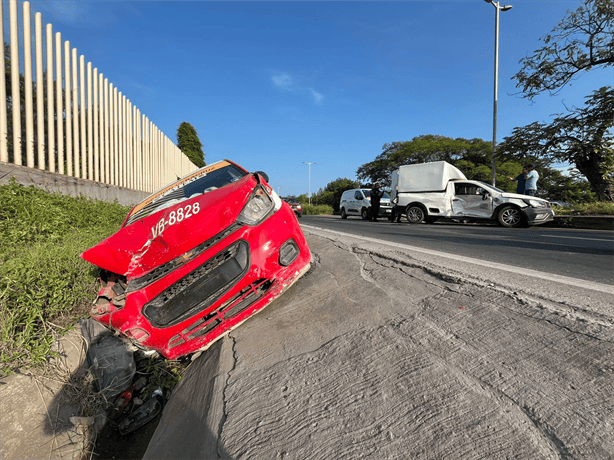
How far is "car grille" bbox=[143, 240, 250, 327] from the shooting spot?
6.79 ft

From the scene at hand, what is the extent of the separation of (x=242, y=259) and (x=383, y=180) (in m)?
44.5

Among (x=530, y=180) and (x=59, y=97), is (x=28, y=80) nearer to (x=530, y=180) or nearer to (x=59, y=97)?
(x=59, y=97)

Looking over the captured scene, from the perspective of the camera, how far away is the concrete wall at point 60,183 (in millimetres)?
4301

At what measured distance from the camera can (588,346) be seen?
130 cm

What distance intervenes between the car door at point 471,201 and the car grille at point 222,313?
10.7m

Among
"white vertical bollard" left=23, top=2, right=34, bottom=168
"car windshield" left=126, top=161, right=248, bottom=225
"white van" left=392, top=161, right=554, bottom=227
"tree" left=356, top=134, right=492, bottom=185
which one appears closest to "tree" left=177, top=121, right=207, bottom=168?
"tree" left=356, top=134, right=492, bottom=185

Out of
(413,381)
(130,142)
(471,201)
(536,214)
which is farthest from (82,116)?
(536,214)

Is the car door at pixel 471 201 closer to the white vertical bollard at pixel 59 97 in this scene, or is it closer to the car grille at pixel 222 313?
the car grille at pixel 222 313

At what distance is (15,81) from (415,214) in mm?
11984

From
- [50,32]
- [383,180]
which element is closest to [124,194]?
[50,32]

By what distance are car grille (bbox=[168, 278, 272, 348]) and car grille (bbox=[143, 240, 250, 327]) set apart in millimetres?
98

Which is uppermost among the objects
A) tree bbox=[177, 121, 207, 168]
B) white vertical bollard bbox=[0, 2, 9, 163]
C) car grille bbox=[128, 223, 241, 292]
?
tree bbox=[177, 121, 207, 168]

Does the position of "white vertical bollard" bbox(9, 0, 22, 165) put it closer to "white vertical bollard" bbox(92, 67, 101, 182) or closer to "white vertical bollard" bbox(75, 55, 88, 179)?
"white vertical bollard" bbox(75, 55, 88, 179)

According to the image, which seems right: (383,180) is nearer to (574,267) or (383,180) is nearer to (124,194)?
(124,194)
